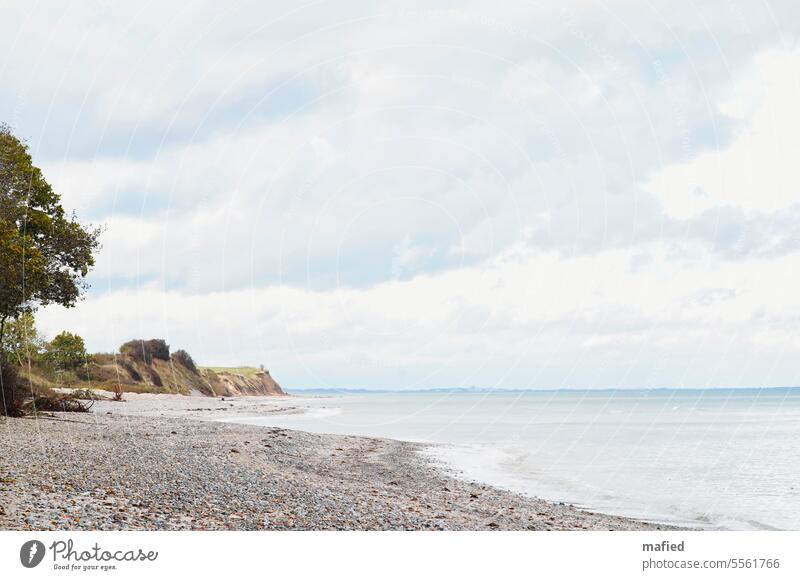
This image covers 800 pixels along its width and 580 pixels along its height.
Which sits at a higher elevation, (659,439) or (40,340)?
(40,340)

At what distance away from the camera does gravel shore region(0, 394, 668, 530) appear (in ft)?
40.6

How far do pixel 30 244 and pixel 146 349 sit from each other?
79955 mm

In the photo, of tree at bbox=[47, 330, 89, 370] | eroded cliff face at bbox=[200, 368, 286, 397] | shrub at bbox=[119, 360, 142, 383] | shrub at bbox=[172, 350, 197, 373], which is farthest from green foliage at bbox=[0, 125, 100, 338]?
eroded cliff face at bbox=[200, 368, 286, 397]

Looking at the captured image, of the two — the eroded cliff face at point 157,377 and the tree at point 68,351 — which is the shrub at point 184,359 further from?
the tree at point 68,351

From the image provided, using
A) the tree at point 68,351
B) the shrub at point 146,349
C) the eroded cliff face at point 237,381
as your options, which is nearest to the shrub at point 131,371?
the shrub at point 146,349

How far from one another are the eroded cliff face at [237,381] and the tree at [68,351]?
46700 mm

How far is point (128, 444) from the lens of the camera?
928 inches

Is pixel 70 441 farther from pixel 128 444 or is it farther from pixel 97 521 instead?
pixel 97 521

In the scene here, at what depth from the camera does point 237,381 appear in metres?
158

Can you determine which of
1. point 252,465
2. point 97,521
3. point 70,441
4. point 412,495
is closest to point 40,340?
point 70,441

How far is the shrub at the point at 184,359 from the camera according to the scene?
120312mm

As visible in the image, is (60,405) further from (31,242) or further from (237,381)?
(237,381)
